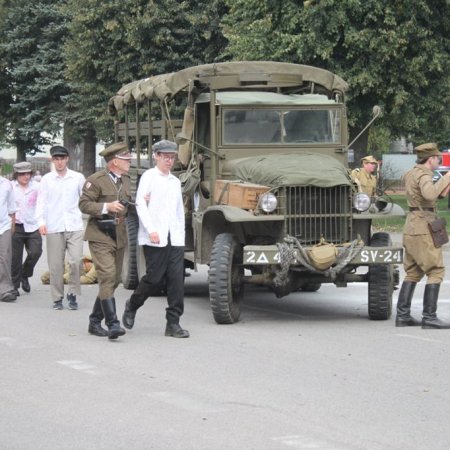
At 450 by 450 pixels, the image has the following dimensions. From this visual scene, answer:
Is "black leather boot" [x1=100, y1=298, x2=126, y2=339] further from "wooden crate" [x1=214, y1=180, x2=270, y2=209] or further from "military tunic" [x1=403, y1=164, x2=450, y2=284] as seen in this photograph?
"military tunic" [x1=403, y1=164, x2=450, y2=284]

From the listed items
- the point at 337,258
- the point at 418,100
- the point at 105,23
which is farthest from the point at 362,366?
the point at 105,23

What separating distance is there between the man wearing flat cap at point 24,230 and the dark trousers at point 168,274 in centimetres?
469

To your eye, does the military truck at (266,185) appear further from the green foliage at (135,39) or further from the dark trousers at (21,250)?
the green foliage at (135,39)

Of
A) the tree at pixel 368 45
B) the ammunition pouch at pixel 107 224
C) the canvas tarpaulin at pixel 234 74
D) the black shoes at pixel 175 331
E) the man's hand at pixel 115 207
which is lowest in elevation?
the black shoes at pixel 175 331

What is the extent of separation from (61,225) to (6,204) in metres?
1.34

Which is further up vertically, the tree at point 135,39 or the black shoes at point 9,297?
the tree at point 135,39

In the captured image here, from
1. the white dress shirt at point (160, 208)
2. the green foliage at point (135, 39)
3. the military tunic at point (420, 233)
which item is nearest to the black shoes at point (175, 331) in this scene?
the white dress shirt at point (160, 208)

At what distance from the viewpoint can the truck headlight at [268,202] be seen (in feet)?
43.6

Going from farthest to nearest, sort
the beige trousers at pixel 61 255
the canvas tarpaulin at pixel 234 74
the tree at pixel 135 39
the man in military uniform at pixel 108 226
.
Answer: the tree at pixel 135 39
the canvas tarpaulin at pixel 234 74
the beige trousers at pixel 61 255
the man in military uniform at pixel 108 226

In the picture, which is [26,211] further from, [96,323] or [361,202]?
[361,202]

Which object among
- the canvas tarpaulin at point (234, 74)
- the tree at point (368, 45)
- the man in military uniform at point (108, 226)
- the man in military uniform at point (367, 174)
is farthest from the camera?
the tree at point (368, 45)

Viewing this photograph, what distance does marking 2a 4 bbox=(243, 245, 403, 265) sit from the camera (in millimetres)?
12961

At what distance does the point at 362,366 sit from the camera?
34.8 feet

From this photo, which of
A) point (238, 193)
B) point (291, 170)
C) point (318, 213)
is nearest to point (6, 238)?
point (238, 193)
